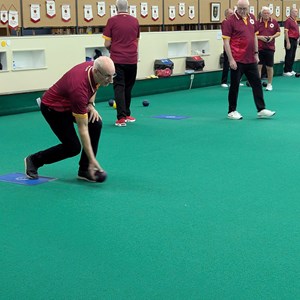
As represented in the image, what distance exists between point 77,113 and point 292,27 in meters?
10.9

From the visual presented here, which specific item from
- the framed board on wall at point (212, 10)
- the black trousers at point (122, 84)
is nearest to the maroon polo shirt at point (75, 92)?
the black trousers at point (122, 84)

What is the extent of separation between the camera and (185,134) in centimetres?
746

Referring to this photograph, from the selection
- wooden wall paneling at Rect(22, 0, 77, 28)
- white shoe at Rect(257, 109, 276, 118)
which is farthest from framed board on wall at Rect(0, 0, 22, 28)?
white shoe at Rect(257, 109, 276, 118)

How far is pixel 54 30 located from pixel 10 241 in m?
7.58

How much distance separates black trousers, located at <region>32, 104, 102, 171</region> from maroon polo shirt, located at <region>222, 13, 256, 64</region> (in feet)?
11.8

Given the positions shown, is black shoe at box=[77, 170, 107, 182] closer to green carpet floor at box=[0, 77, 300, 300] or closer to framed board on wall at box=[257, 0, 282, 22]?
green carpet floor at box=[0, 77, 300, 300]

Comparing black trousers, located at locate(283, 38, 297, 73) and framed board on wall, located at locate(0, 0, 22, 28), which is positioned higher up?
framed board on wall, located at locate(0, 0, 22, 28)

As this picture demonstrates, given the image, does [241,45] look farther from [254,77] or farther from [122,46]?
[122,46]

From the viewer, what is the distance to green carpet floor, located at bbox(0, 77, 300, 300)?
3131 mm

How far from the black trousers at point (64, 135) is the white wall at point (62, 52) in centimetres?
420

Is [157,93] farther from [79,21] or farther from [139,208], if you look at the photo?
[139,208]

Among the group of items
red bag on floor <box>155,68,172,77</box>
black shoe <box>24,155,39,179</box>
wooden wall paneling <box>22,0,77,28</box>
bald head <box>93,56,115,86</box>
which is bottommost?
black shoe <box>24,155,39,179</box>

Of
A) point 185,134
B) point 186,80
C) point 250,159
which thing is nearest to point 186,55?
point 186,80

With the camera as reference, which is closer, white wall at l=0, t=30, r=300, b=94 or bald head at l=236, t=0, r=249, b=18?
bald head at l=236, t=0, r=249, b=18
